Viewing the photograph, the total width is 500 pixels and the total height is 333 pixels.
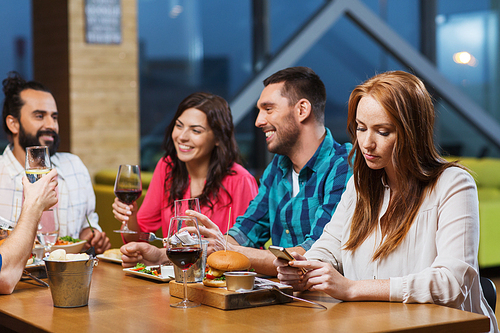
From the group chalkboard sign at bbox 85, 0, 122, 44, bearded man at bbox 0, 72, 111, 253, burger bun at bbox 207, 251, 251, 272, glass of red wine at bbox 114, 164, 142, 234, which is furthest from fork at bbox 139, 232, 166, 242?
chalkboard sign at bbox 85, 0, 122, 44

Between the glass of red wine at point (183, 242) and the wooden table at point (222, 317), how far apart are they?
13 cm

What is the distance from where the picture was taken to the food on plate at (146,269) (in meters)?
1.86

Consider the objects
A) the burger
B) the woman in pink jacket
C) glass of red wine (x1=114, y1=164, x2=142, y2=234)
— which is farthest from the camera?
the woman in pink jacket

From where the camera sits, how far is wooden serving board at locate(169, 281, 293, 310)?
4.65ft

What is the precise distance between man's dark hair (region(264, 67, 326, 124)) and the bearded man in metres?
1.29

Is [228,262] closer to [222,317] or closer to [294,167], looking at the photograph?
[222,317]

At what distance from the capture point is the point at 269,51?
7598 mm

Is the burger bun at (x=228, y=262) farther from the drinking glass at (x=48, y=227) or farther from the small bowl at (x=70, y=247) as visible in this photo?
the small bowl at (x=70, y=247)

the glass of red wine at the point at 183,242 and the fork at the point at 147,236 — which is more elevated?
the glass of red wine at the point at 183,242

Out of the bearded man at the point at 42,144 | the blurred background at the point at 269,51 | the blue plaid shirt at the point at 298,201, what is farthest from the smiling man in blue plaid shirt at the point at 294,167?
the blurred background at the point at 269,51

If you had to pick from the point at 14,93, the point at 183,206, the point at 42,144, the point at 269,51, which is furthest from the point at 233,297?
the point at 269,51

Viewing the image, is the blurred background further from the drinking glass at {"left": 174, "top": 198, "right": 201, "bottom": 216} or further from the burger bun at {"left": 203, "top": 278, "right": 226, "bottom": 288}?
the burger bun at {"left": 203, "top": 278, "right": 226, "bottom": 288}

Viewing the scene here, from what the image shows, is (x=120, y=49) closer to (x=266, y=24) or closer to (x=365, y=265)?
(x=266, y=24)

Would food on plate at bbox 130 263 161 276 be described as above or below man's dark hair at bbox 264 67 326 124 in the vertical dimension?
below
